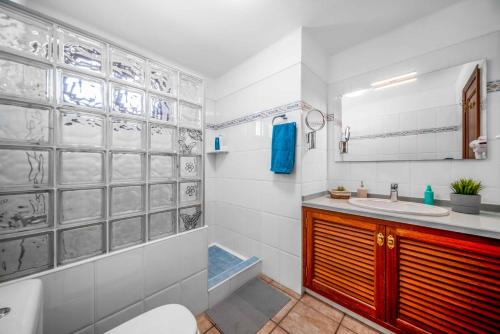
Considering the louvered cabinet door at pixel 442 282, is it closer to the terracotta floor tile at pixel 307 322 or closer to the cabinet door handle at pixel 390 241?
the cabinet door handle at pixel 390 241

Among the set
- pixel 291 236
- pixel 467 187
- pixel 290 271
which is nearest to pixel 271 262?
pixel 290 271

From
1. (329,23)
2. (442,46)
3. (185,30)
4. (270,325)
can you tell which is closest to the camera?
(270,325)

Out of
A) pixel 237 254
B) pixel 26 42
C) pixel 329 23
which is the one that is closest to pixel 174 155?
pixel 26 42

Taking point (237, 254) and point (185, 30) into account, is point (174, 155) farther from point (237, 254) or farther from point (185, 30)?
point (237, 254)

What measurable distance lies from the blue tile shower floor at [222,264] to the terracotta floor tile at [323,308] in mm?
555

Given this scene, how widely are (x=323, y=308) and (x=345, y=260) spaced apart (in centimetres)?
44

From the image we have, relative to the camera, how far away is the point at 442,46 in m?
1.41

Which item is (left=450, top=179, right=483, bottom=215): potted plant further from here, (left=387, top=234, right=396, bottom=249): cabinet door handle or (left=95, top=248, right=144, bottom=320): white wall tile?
(left=95, top=248, right=144, bottom=320): white wall tile

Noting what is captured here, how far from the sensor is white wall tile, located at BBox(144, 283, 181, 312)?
3.61 ft

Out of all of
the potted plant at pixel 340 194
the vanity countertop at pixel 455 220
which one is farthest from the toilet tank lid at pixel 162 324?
the potted plant at pixel 340 194

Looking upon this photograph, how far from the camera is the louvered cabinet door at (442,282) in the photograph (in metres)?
0.90

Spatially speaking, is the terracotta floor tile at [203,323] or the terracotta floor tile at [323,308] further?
the terracotta floor tile at [323,308]

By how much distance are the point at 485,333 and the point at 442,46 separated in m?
1.83

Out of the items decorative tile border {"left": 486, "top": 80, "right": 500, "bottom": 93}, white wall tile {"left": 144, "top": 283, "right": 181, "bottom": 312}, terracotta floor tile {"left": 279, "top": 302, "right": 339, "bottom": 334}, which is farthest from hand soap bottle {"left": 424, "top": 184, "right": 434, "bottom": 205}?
white wall tile {"left": 144, "top": 283, "right": 181, "bottom": 312}
